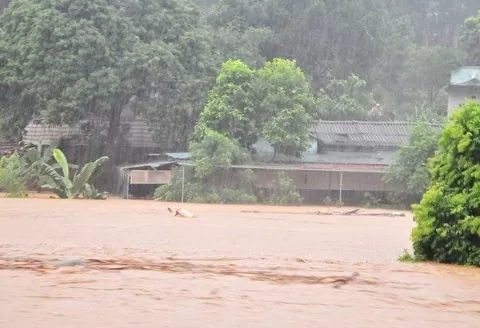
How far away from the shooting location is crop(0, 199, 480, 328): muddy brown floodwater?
614 centimetres

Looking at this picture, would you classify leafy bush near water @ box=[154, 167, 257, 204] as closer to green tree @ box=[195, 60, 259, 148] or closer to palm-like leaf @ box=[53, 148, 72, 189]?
green tree @ box=[195, 60, 259, 148]

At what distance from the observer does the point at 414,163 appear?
25.9m

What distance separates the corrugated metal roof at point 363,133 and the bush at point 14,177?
11005mm

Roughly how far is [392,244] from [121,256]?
570 centimetres

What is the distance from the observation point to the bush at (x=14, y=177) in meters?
26.2

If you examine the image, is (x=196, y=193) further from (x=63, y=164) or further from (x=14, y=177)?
(x=14, y=177)

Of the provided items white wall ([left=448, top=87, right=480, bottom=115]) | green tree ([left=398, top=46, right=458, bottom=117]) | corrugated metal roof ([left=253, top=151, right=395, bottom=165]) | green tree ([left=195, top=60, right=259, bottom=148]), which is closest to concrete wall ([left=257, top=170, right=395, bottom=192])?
corrugated metal roof ([left=253, top=151, right=395, bottom=165])

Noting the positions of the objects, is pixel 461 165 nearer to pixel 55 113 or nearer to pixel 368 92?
pixel 55 113

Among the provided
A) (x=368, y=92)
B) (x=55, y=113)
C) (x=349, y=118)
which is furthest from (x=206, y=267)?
(x=368, y=92)

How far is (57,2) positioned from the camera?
28.9 meters

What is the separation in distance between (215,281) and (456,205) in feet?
11.8

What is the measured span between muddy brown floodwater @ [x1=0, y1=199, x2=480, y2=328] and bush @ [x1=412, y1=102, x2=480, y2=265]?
1.52ft

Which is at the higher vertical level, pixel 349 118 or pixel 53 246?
pixel 349 118

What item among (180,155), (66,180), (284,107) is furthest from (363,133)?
(66,180)
